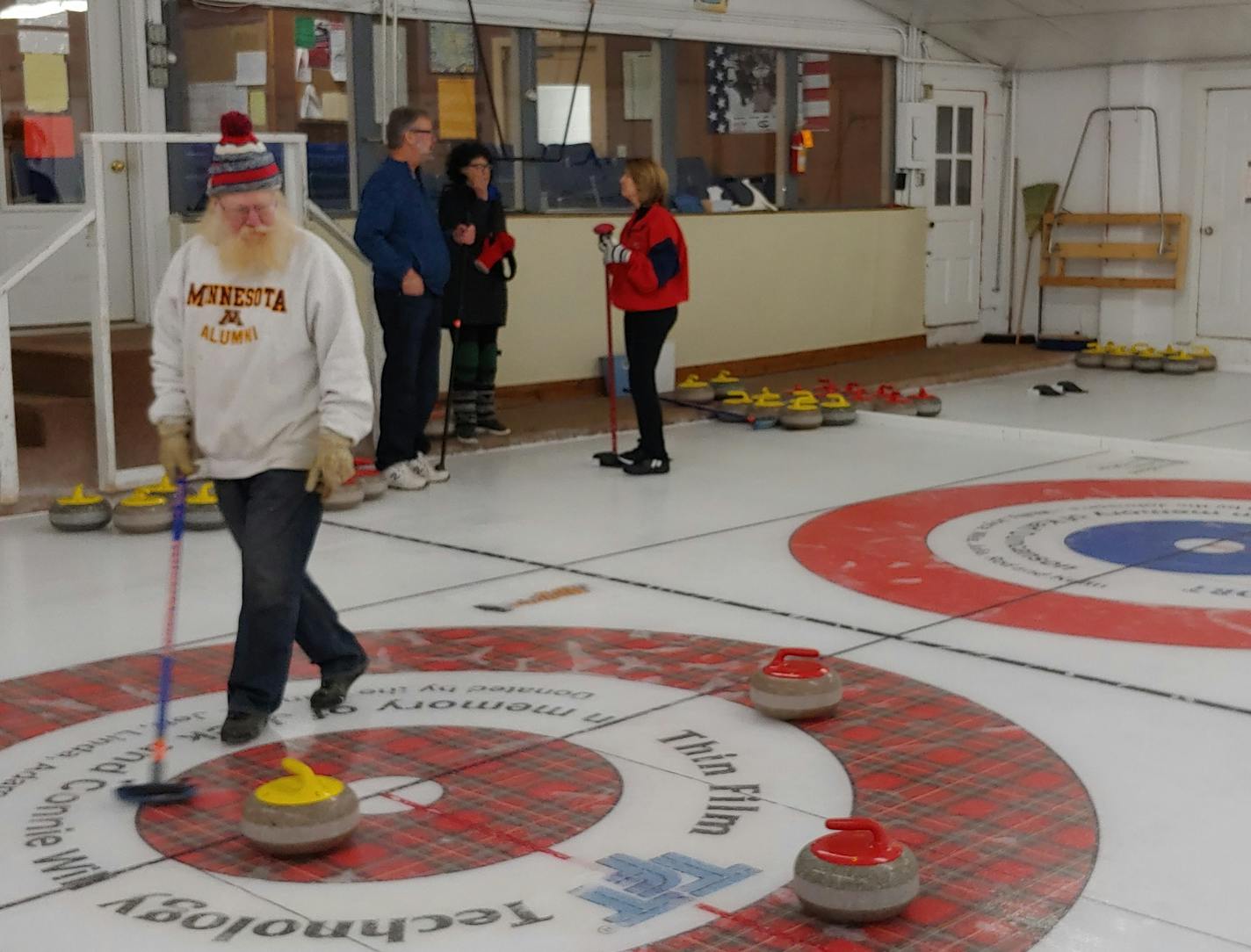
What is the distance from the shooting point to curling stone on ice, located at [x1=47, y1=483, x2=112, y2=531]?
7.07 meters

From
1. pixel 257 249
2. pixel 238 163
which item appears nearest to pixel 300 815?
pixel 257 249

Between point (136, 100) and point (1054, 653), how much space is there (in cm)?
619

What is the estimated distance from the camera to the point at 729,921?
10.5 feet

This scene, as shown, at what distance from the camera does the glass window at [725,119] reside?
12.2 m

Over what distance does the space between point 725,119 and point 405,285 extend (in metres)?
5.39

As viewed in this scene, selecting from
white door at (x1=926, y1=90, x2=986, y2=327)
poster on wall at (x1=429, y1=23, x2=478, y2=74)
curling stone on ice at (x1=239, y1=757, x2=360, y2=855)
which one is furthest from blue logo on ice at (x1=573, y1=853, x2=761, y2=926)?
white door at (x1=926, y1=90, x2=986, y2=327)

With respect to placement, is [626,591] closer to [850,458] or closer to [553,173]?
[850,458]

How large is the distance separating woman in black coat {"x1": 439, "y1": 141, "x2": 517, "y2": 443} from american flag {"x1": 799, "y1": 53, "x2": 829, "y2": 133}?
476 cm

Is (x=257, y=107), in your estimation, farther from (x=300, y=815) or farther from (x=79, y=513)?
(x=300, y=815)

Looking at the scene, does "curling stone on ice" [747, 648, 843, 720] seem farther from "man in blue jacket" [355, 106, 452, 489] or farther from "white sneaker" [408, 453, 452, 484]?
"white sneaker" [408, 453, 452, 484]

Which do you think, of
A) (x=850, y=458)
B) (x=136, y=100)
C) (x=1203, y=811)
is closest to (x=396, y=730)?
(x=1203, y=811)

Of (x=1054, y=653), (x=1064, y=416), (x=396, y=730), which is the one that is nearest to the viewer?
(x=396, y=730)

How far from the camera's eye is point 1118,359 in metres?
13.1

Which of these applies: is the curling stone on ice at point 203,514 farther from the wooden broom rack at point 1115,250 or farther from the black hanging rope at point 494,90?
the wooden broom rack at point 1115,250
